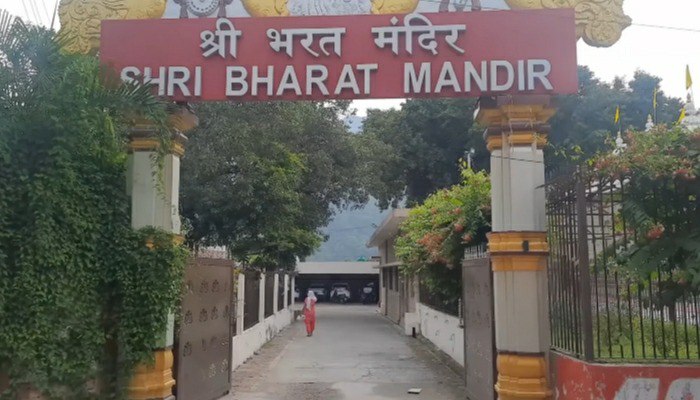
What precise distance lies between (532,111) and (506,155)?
0.54 meters

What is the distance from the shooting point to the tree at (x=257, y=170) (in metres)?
15.4

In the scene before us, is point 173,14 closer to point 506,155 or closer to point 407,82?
point 407,82

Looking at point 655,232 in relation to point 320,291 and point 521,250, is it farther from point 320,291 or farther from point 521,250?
point 320,291

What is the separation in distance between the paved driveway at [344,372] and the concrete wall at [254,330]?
239 mm

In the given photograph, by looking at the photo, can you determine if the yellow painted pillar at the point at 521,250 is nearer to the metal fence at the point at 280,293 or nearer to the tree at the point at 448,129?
the metal fence at the point at 280,293

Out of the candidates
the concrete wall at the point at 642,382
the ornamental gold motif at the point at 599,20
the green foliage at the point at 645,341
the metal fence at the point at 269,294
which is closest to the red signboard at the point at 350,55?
the ornamental gold motif at the point at 599,20

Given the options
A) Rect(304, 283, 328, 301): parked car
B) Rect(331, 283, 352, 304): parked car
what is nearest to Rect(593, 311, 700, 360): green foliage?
Rect(331, 283, 352, 304): parked car

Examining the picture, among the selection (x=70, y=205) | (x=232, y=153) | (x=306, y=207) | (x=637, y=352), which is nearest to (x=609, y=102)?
(x=306, y=207)

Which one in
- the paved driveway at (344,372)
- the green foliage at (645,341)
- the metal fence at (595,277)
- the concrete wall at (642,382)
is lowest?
the paved driveway at (344,372)

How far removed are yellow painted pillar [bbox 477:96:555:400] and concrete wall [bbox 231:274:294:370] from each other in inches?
217

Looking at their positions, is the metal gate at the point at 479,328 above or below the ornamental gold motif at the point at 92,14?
below

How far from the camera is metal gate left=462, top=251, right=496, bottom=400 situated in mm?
7688

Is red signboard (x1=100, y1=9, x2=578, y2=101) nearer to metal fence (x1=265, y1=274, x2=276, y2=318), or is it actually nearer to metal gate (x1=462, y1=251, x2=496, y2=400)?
metal gate (x1=462, y1=251, x2=496, y2=400)

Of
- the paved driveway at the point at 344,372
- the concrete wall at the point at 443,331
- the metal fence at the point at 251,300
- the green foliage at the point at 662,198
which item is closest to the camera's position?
the green foliage at the point at 662,198
